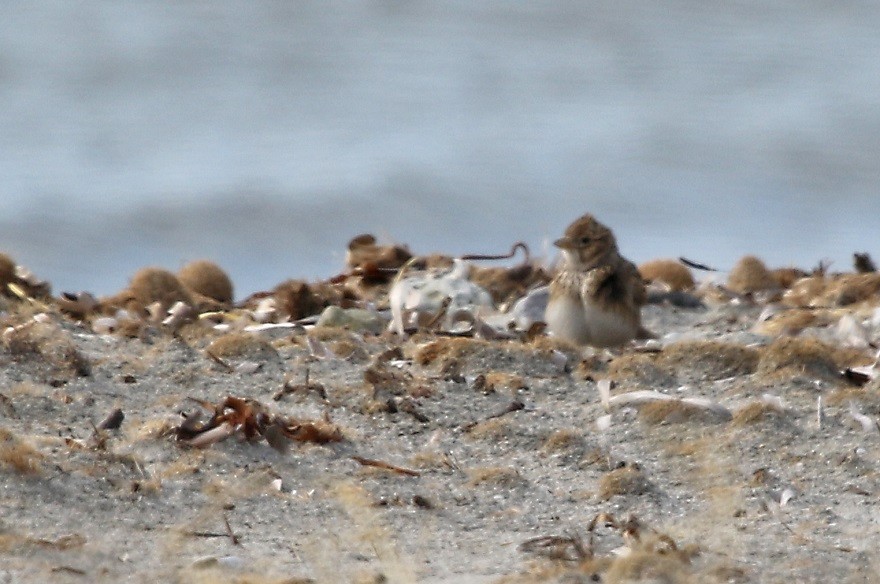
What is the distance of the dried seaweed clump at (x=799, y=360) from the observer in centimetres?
545

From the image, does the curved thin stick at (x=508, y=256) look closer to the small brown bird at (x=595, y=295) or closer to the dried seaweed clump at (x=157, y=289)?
the small brown bird at (x=595, y=295)

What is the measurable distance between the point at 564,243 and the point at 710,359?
1625mm

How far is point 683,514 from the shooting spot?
4160 mm

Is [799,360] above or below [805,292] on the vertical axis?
above

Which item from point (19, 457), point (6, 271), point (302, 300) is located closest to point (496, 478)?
point (19, 457)

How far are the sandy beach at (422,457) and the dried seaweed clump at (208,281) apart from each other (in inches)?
50.7

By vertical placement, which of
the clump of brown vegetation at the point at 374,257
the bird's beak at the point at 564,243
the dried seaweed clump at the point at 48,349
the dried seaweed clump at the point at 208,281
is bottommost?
the dried seaweed clump at the point at 208,281

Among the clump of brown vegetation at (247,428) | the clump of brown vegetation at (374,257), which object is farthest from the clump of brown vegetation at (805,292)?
the clump of brown vegetation at (247,428)

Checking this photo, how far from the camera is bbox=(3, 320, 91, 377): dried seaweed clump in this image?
5.21 meters

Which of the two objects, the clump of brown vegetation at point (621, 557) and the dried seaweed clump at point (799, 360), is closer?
the clump of brown vegetation at point (621, 557)

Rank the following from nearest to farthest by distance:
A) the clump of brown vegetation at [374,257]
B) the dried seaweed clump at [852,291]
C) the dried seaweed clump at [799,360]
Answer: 1. the dried seaweed clump at [799,360]
2. the dried seaweed clump at [852,291]
3. the clump of brown vegetation at [374,257]

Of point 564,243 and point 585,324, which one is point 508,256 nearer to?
point 564,243

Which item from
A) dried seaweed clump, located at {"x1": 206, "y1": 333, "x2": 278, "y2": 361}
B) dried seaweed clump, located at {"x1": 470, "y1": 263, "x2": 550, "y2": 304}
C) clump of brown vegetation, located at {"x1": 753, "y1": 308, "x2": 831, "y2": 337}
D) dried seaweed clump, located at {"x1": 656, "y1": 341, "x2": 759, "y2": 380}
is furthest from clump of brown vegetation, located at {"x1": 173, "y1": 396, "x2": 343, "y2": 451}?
dried seaweed clump, located at {"x1": 470, "y1": 263, "x2": 550, "y2": 304}

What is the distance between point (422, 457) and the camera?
4.57 metres
